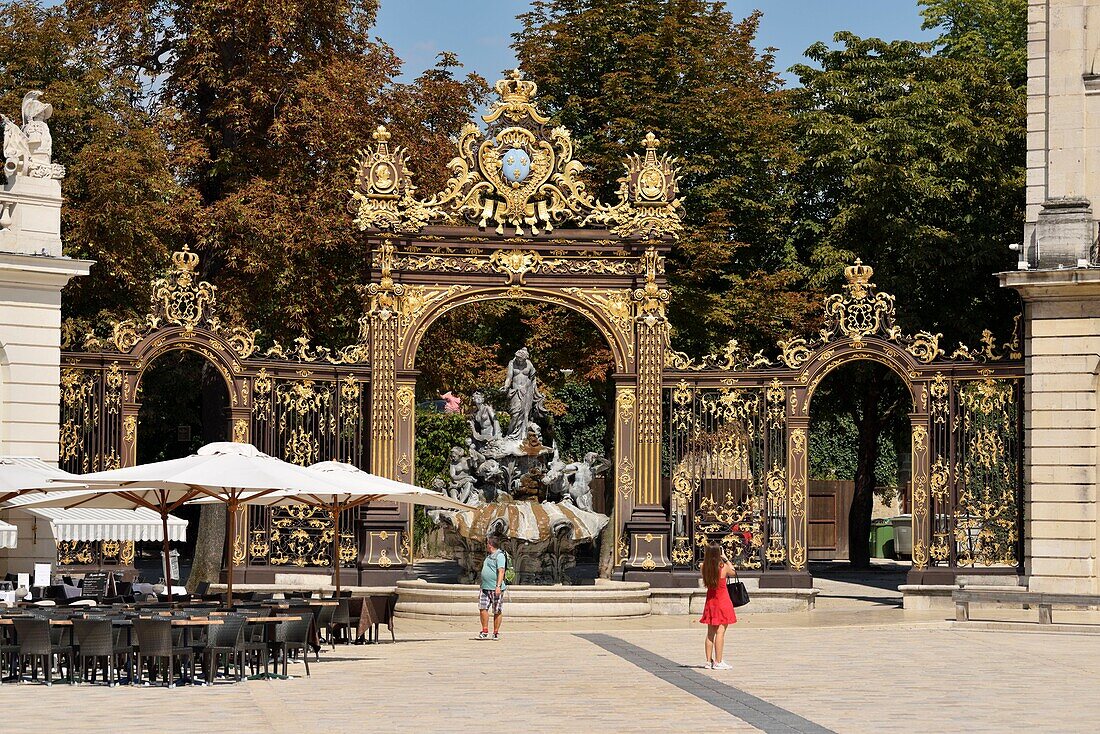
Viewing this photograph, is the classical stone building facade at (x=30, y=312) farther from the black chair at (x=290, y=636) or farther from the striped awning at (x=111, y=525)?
the black chair at (x=290, y=636)

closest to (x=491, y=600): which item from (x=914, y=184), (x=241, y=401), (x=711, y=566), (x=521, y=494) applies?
(x=521, y=494)

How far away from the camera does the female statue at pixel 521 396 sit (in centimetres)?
2766

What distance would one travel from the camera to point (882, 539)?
46219mm

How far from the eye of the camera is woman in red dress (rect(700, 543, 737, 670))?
1877 cm

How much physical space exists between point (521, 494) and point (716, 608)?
28.9ft

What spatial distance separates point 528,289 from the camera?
91.0 feet

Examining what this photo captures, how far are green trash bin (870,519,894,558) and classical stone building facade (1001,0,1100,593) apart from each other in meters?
19.5

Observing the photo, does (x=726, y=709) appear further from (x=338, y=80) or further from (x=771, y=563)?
(x=338, y=80)

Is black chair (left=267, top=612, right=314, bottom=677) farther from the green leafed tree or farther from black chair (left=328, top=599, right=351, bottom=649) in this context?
the green leafed tree

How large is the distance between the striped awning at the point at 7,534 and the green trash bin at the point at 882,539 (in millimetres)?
26702

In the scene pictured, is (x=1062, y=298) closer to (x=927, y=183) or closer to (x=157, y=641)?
(x=927, y=183)

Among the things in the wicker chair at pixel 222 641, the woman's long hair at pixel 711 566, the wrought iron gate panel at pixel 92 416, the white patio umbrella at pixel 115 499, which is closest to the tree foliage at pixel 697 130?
the wrought iron gate panel at pixel 92 416

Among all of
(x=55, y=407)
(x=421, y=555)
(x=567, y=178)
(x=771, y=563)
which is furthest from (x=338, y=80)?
(x=421, y=555)

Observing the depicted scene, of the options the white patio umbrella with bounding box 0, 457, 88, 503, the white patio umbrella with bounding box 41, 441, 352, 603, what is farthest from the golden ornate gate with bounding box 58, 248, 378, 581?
the white patio umbrella with bounding box 41, 441, 352, 603
